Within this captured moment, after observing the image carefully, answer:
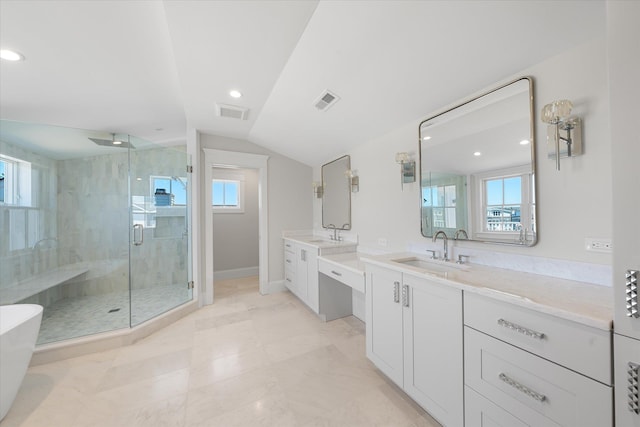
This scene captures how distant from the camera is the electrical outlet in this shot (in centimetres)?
111

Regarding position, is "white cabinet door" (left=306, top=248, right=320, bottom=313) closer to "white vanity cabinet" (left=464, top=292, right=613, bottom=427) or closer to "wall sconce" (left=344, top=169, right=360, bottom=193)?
"wall sconce" (left=344, top=169, right=360, bottom=193)

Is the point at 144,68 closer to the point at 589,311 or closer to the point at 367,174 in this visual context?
the point at 367,174

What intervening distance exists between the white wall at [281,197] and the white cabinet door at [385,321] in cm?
224

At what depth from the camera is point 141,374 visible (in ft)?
6.18

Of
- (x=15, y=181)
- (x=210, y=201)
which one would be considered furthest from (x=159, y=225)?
(x=15, y=181)

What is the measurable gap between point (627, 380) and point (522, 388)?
1.11 feet

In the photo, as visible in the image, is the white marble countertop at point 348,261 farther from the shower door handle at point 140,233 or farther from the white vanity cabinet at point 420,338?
the shower door handle at point 140,233

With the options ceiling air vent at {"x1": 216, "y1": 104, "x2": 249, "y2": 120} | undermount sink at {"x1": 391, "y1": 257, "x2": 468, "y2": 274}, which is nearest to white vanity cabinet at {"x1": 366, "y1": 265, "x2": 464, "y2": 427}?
undermount sink at {"x1": 391, "y1": 257, "x2": 468, "y2": 274}

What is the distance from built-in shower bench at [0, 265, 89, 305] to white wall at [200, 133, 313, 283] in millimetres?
2524

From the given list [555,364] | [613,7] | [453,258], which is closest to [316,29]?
[613,7]

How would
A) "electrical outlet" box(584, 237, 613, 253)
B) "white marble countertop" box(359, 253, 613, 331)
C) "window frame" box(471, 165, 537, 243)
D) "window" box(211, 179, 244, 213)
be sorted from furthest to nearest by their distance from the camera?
1. "window" box(211, 179, 244, 213)
2. "window frame" box(471, 165, 537, 243)
3. "electrical outlet" box(584, 237, 613, 253)
4. "white marble countertop" box(359, 253, 613, 331)

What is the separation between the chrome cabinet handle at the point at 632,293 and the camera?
700 mm

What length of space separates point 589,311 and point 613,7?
3.26 ft

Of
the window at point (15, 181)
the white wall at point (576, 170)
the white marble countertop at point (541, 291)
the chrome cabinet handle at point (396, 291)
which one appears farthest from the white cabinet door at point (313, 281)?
the window at point (15, 181)
